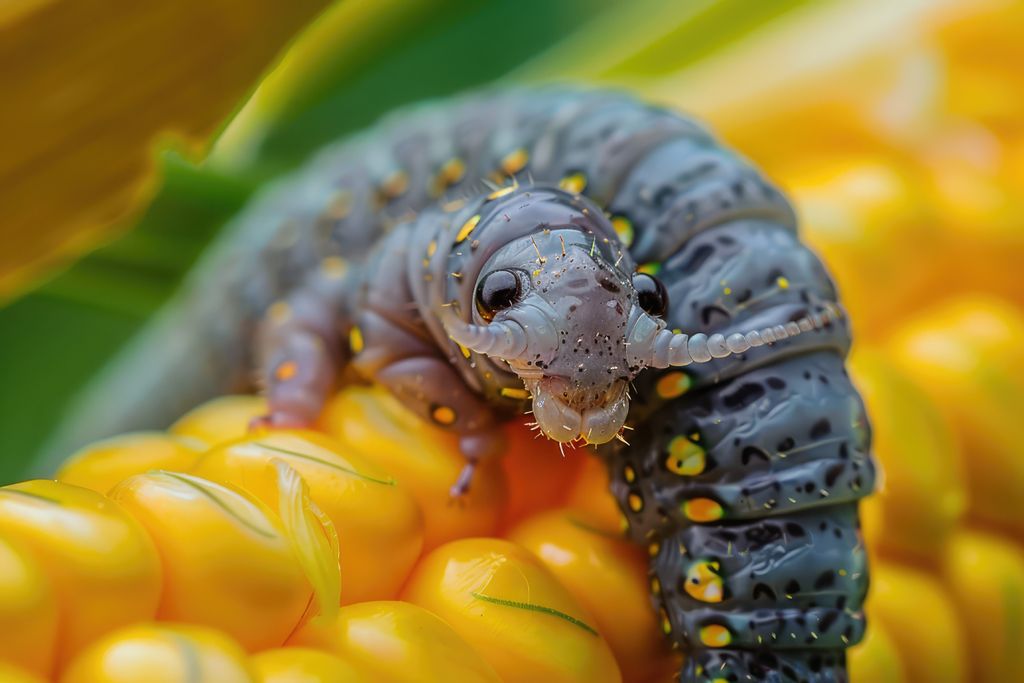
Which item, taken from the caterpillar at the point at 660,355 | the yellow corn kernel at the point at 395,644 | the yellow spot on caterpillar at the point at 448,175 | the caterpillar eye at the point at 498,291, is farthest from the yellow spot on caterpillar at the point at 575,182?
the yellow corn kernel at the point at 395,644

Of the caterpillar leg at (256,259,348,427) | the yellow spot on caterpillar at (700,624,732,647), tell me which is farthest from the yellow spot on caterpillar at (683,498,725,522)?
the caterpillar leg at (256,259,348,427)

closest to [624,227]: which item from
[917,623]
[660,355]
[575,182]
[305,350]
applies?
[575,182]

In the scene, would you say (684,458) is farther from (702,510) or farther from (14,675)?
(14,675)

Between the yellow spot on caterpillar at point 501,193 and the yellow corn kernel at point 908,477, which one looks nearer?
the yellow spot on caterpillar at point 501,193

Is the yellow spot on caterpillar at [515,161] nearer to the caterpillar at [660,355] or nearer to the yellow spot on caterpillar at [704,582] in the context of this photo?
the caterpillar at [660,355]

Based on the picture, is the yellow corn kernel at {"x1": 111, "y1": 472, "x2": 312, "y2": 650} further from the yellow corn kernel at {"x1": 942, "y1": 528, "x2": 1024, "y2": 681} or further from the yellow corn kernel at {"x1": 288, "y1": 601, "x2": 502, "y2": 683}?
the yellow corn kernel at {"x1": 942, "y1": 528, "x2": 1024, "y2": 681}

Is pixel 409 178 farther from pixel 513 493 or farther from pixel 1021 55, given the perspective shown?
pixel 1021 55
